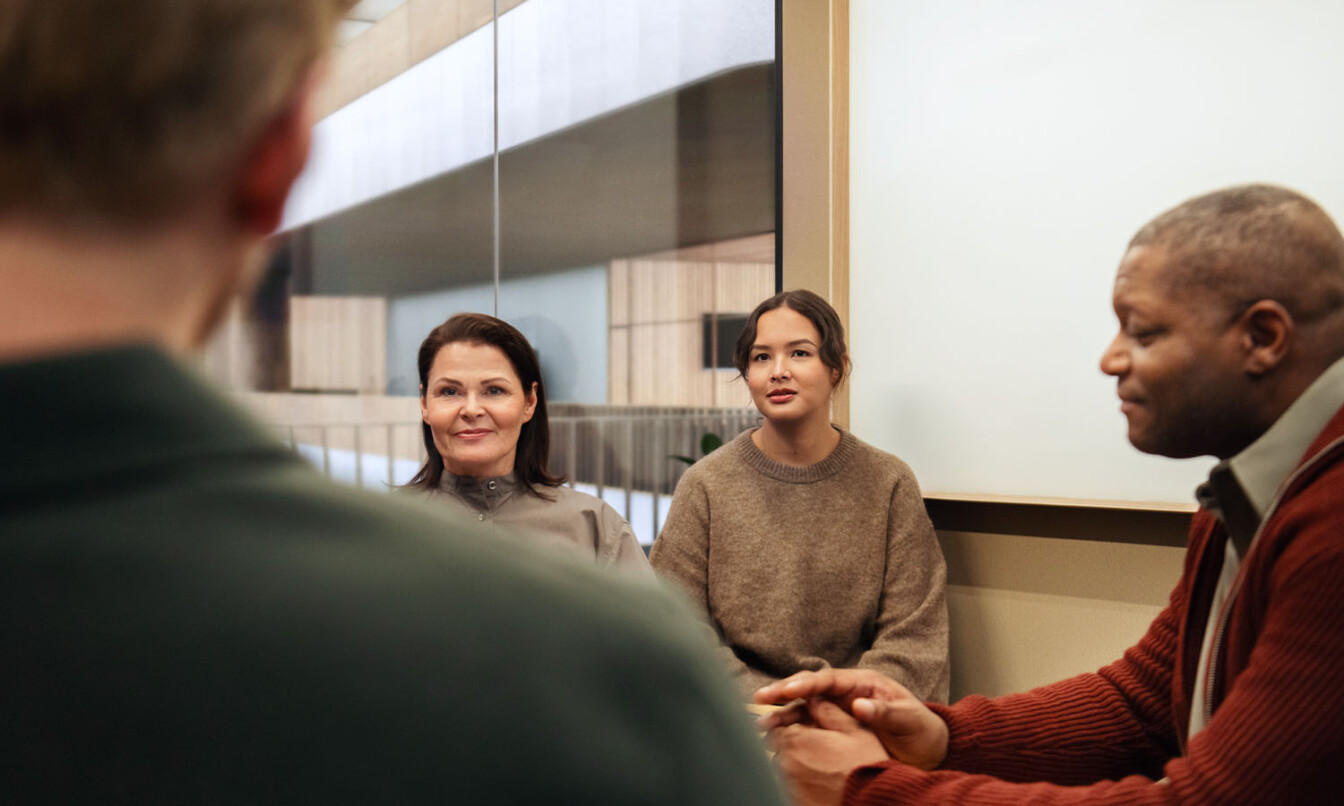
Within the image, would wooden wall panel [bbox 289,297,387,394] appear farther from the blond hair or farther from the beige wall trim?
the blond hair

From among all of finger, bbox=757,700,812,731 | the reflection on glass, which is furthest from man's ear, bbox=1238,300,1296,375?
the reflection on glass

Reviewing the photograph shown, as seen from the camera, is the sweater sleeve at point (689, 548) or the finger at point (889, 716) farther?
the sweater sleeve at point (689, 548)

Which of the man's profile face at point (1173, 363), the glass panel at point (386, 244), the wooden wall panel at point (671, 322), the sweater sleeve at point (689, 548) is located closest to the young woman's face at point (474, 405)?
the sweater sleeve at point (689, 548)

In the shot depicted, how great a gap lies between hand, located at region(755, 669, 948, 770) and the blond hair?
1194 mm

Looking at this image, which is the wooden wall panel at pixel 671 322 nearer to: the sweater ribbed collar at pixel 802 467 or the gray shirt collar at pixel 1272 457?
the sweater ribbed collar at pixel 802 467

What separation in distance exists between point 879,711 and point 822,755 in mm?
116

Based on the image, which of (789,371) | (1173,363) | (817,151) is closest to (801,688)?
(1173,363)

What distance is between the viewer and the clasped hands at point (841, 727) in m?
1.31

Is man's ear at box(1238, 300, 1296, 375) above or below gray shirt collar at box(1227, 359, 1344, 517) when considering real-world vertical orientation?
above

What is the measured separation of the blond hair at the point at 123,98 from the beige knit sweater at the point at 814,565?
232 centimetres

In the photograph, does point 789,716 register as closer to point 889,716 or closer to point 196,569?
point 889,716

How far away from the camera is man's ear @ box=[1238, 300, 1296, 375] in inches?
45.6

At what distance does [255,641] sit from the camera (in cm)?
30

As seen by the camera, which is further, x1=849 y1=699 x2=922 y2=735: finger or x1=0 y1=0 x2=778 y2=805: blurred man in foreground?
x1=849 y1=699 x2=922 y2=735: finger
